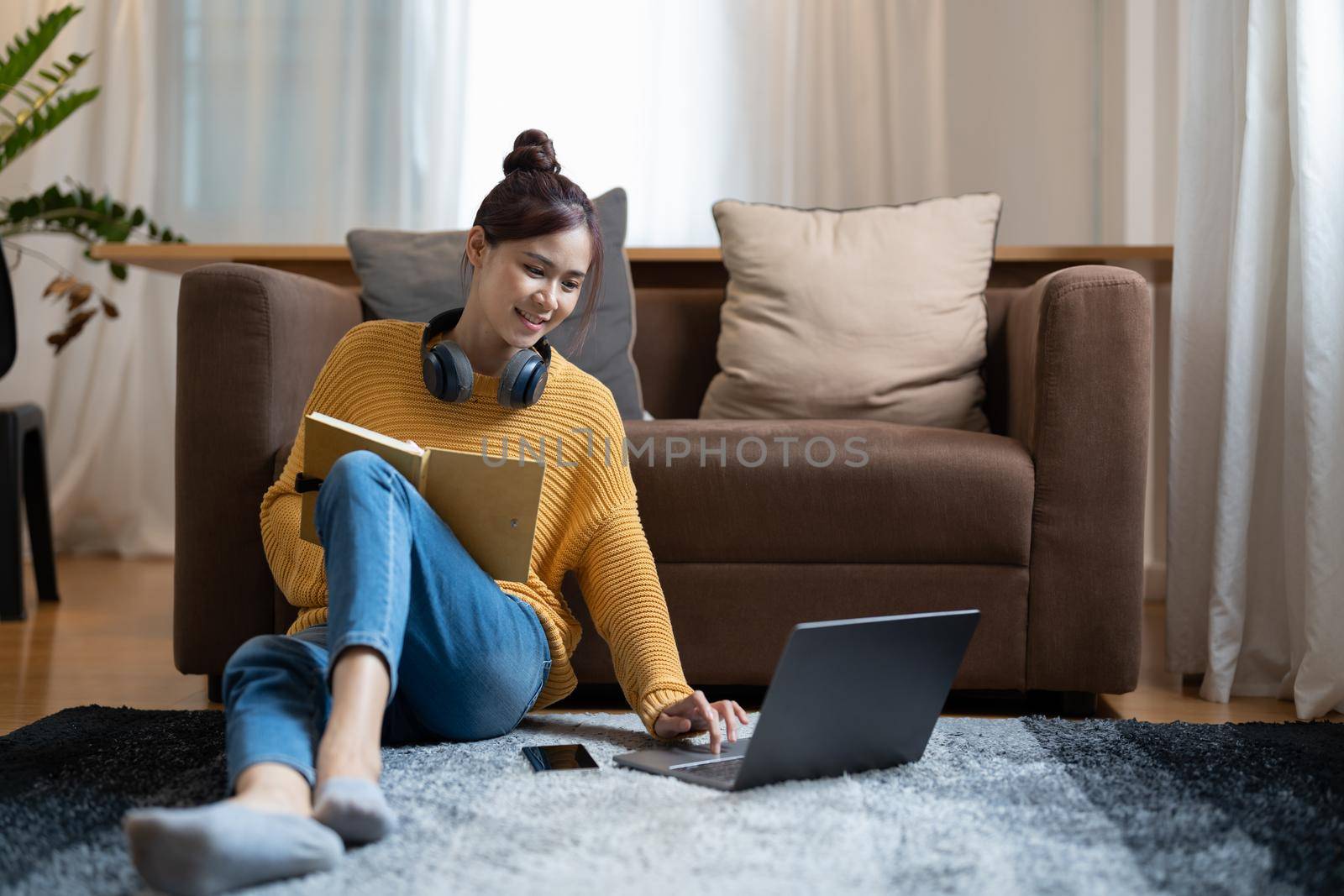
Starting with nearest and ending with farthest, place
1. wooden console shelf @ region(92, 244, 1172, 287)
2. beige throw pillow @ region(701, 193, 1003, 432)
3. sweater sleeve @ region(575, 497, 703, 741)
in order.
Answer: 1. sweater sleeve @ region(575, 497, 703, 741)
2. beige throw pillow @ region(701, 193, 1003, 432)
3. wooden console shelf @ region(92, 244, 1172, 287)

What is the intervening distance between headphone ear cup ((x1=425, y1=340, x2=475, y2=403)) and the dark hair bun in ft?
0.78

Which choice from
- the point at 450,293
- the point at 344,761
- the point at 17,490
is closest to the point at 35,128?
the point at 17,490

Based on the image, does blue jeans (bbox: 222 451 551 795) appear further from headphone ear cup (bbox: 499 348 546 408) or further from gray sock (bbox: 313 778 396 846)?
headphone ear cup (bbox: 499 348 546 408)

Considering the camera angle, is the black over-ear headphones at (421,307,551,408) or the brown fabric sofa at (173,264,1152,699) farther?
the brown fabric sofa at (173,264,1152,699)

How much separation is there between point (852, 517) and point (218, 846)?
1.07 m

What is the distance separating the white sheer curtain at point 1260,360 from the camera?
1818mm

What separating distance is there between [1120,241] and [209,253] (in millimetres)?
2101

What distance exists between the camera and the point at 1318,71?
183cm

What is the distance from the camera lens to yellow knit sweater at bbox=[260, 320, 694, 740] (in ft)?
4.81

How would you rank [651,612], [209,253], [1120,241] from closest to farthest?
[651,612]
[209,253]
[1120,241]

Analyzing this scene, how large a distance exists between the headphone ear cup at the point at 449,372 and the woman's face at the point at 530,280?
6cm

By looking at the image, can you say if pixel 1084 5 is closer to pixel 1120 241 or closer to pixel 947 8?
pixel 947 8

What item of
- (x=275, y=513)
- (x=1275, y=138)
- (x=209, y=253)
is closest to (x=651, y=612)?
(x=275, y=513)

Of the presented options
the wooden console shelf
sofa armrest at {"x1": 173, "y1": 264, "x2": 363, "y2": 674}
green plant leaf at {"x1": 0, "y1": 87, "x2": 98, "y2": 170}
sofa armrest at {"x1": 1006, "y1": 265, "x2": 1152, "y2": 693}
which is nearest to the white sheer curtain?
sofa armrest at {"x1": 1006, "y1": 265, "x2": 1152, "y2": 693}
